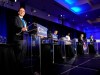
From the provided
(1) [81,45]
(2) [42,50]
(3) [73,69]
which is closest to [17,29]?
(3) [73,69]

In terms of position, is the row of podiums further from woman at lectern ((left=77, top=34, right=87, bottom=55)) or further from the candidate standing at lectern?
woman at lectern ((left=77, top=34, right=87, bottom=55))

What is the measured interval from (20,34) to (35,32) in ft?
1.17

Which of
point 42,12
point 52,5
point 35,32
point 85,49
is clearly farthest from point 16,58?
point 85,49

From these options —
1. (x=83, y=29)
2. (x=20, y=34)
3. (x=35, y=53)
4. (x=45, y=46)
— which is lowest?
(x=35, y=53)

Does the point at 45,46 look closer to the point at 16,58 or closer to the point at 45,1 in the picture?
→ the point at 16,58

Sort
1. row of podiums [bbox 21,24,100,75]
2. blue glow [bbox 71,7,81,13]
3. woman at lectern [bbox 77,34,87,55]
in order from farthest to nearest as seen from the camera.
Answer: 1. blue glow [bbox 71,7,81,13]
2. woman at lectern [bbox 77,34,87,55]
3. row of podiums [bbox 21,24,100,75]

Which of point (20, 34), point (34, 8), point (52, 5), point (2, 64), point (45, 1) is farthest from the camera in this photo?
point (34, 8)

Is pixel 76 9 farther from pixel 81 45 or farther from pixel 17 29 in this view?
pixel 17 29

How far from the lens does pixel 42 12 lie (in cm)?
674

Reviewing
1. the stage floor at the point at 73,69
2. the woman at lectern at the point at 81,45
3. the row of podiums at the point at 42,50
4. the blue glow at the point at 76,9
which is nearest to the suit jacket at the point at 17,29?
the row of podiums at the point at 42,50

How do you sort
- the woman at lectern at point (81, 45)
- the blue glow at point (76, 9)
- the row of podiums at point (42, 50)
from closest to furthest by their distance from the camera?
the row of podiums at point (42, 50) → the woman at lectern at point (81, 45) → the blue glow at point (76, 9)

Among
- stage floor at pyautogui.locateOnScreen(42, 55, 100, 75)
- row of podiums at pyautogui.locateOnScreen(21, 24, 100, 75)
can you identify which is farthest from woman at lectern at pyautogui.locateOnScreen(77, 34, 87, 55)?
stage floor at pyautogui.locateOnScreen(42, 55, 100, 75)

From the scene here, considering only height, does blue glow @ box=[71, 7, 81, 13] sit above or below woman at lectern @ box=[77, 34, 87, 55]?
above

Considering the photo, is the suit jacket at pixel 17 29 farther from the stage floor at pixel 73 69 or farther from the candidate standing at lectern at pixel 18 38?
the stage floor at pixel 73 69
